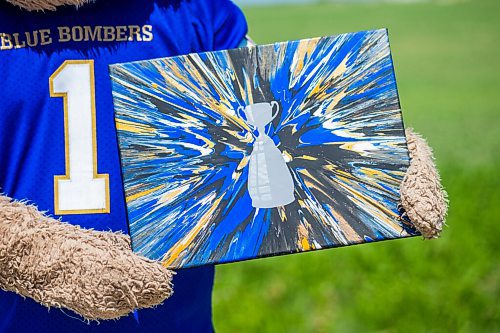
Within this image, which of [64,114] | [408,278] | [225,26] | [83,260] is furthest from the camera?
[408,278]

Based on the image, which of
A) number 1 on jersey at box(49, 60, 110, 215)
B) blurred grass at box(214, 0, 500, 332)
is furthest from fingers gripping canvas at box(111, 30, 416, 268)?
blurred grass at box(214, 0, 500, 332)

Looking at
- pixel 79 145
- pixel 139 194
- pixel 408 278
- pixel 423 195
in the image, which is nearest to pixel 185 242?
pixel 139 194

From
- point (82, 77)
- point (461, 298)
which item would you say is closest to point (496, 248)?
point (461, 298)

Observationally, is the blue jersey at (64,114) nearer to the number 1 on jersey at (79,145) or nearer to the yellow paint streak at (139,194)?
the number 1 on jersey at (79,145)

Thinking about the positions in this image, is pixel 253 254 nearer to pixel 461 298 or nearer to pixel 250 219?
pixel 250 219

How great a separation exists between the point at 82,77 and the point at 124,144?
7.3 inches

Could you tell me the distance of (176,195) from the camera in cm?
110

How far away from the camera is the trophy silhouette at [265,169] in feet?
3.70

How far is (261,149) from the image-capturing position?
1.14m

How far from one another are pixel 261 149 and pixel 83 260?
12.9 inches

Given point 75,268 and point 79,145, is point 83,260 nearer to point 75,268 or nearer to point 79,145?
point 75,268

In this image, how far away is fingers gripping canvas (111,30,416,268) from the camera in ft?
3.59

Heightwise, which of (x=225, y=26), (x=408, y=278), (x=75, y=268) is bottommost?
(x=408, y=278)

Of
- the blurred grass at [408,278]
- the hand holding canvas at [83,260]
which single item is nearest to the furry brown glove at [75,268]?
the hand holding canvas at [83,260]
